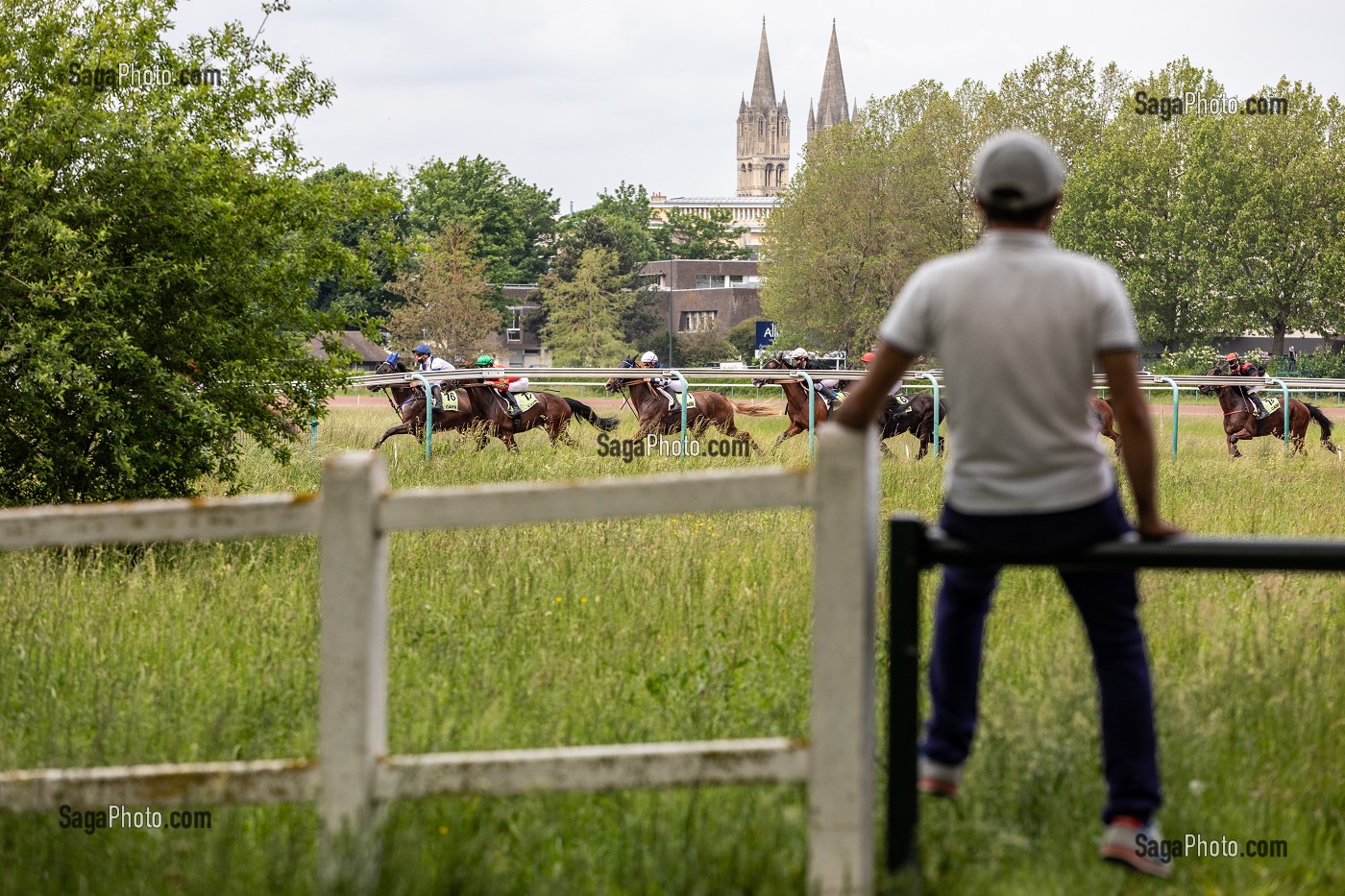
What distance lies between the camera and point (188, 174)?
31.2 ft

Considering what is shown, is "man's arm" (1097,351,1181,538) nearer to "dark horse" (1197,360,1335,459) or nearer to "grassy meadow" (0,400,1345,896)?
"grassy meadow" (0,400,1345,896)

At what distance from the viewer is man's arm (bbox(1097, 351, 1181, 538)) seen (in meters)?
3.28

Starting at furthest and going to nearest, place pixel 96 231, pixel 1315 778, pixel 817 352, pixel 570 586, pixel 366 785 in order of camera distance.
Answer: pixel 817 352 < pixel 96 231 < pixel 570 586 < pixel 1315 778 < pixel 366 785

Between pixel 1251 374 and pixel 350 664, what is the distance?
22.3 m

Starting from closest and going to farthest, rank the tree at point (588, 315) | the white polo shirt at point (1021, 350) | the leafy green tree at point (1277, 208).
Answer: the white polo shirt at point (1021, 350), the leafy green tree at point (1277, 208), the tree at point (588, 315)

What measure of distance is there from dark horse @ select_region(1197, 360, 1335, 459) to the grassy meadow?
14.2m

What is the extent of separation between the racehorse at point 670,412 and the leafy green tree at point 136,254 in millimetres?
11040

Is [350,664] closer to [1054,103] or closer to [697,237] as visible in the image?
[1054,103]

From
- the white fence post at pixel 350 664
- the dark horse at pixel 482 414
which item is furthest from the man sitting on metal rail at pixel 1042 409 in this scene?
the dark horse at pixel 482 414

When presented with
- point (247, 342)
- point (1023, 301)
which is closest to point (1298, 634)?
point (1023, 301)

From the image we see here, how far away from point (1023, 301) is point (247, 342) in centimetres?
799

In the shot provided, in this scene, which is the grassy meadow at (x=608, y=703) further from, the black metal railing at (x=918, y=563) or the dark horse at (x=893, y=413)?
the dark horse at (x=893, y=413)

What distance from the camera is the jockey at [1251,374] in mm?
21562

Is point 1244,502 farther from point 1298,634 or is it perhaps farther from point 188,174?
point 188,174
